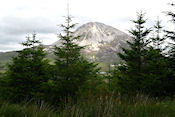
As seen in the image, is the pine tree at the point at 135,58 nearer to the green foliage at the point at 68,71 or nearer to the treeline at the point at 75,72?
the treeline at the point at 75,72

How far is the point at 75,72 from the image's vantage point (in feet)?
31.4

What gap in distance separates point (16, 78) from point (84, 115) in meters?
11.5

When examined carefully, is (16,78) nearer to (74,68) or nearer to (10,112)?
(74,68)

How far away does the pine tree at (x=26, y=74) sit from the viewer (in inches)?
466

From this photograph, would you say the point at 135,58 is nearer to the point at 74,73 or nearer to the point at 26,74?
the point at 74,73

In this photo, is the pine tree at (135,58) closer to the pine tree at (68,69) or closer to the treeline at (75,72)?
the treeline at (75,72)

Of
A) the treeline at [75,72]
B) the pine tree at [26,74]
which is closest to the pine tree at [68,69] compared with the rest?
the treeline at [75,72]

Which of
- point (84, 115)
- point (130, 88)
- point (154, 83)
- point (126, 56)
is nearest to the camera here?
point (84, 115)

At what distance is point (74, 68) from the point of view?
9648mm

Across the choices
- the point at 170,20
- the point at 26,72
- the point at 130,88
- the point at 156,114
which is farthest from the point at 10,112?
the point at 170,20

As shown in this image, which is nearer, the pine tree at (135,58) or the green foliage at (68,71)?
the green foliage at (68,71)

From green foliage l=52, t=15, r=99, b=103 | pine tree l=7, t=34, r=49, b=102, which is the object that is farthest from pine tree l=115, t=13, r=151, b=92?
pine tree l=7, t=34, r=49, b=102

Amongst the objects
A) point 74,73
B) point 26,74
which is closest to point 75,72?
point 74,73

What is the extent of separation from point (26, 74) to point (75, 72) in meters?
5.18
